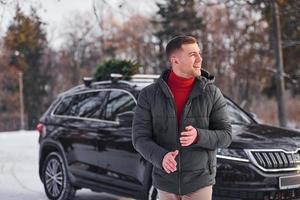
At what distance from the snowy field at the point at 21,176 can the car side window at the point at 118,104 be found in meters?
1.64

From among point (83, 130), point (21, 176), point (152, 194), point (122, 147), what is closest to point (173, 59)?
point (152, 194)

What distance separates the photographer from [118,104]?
25.1ft

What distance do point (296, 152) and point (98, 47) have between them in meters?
58.8

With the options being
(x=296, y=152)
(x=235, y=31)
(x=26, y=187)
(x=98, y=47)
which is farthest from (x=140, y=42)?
(x=296, y=152)

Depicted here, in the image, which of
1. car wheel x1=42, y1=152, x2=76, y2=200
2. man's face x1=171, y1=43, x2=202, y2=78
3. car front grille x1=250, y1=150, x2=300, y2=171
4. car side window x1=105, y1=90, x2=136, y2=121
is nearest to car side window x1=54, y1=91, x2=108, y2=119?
car side window x1=105, y1=90, x2=136, y2=121

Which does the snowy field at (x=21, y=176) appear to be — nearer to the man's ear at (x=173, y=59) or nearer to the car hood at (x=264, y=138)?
the car hood at (x=264, y=138)

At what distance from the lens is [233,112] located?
7711mm

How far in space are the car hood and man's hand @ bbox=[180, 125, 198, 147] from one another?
9.35ft

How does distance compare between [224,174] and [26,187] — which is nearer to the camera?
[224,174]

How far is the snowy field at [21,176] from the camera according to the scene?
9.09 metres

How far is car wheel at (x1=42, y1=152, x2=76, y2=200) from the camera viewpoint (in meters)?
8.31

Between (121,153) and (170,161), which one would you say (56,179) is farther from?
(170,161)

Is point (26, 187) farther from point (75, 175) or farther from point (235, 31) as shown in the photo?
point (235, 31)

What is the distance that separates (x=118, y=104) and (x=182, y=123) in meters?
4.26
